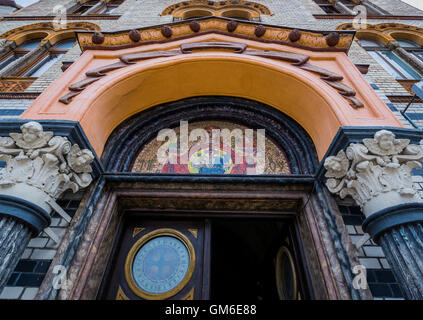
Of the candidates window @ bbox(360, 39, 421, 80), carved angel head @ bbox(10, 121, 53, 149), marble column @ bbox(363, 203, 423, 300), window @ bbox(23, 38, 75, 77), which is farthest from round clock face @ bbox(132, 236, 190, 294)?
window @ bbox(360, 39, 421, 80)

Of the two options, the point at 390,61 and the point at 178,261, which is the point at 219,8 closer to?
the point at 390,61

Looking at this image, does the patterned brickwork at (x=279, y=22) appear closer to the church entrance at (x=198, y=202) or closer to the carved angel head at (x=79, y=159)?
the church entrance at (x=198, y=202)

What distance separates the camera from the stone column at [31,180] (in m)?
1.93

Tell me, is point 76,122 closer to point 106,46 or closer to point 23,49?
point 106,46

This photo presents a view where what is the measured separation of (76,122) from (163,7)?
7.47 metres

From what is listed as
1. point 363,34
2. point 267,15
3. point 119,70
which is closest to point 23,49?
point 119,70

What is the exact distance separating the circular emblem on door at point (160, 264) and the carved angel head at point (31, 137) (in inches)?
63.1

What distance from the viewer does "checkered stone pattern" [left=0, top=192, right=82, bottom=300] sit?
7.10 ft

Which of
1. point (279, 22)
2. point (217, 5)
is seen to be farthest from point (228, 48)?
point (217, 5)

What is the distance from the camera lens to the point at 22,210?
78.3 inches

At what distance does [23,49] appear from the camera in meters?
6.76

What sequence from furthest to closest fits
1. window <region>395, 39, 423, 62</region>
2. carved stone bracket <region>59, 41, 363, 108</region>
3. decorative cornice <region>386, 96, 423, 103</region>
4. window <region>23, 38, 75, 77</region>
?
window <region>395, 39, 423, 62</region>
window <region>23, 38, 75, 77</region>
decorative cornice <region>386, 96, 423, 103</region>
carved stone bracket <region>59, 41, 363, 108</region>

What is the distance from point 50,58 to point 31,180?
5.93 metres

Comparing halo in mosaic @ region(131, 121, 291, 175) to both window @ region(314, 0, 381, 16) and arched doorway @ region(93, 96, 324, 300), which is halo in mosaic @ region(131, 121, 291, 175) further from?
window @ region(314, 0, 381, 16)
